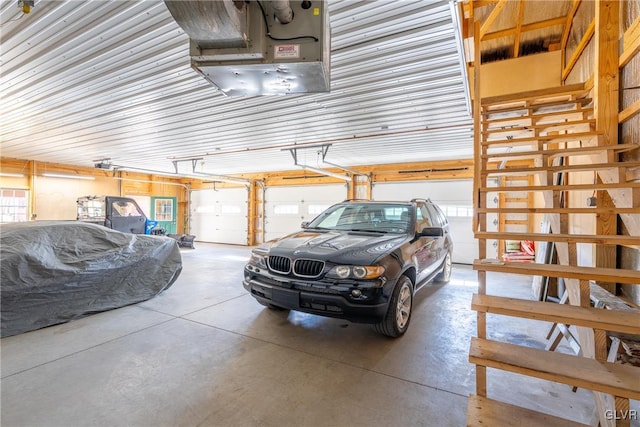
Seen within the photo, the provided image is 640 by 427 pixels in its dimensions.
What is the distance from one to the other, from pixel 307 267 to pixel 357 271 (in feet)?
1.71

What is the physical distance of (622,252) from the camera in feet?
9.05

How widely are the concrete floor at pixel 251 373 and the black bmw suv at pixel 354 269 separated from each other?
1.29ft

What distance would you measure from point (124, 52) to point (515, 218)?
8.80 metres

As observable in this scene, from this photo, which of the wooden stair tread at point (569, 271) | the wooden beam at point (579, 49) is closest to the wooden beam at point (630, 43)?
the wooden beam at point (579, 49)

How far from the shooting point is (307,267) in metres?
2.89

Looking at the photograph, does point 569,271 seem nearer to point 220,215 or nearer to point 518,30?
point 518,30

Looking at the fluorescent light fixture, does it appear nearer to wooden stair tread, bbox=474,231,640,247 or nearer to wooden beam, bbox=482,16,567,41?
wooden stair tread, bbox=474,231,640,247

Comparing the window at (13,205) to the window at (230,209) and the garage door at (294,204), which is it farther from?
the garage door at (294,204)

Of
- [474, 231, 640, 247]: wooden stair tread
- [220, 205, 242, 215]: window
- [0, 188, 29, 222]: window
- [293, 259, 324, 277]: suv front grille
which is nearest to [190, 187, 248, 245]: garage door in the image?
[220, 205, 242, 215]: window

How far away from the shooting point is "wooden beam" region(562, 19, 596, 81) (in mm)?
3511

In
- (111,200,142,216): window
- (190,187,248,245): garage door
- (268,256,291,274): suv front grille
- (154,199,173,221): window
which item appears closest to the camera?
(268,256,291,274): suv front grille

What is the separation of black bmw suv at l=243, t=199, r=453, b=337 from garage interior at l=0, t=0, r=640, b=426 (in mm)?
398

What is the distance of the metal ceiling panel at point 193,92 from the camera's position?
2537 millimetres

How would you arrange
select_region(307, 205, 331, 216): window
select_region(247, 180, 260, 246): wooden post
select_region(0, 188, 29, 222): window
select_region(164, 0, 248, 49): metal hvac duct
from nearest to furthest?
select_region(164, 0, 248, 49): metal hvac duct, select_region(0, 188, 29, 222): window, select_region(307, 205, 331, 216): window, select_region(247, 180, 260, 246): wooden post
